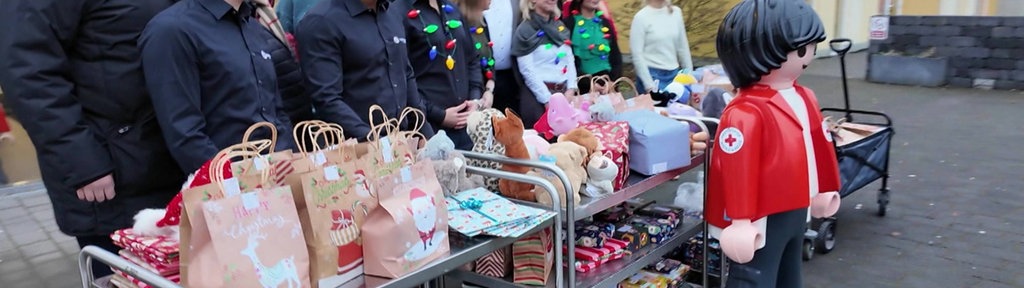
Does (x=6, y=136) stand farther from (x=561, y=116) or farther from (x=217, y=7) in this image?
(x=561, y=116)

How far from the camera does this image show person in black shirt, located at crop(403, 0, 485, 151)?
11.8 feet

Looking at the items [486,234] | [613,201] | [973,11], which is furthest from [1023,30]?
[973,11]

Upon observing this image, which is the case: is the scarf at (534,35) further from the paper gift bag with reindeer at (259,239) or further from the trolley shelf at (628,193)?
the paper gift bag with reindeer at (259,239)

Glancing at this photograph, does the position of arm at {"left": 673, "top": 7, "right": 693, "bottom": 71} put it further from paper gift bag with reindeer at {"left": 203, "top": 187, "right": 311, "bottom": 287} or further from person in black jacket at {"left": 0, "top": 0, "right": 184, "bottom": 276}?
paper gift bag with reindeer at {"left": 203, "top": 187, "right": 311, "bottom": 287}

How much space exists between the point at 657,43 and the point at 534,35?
133cm

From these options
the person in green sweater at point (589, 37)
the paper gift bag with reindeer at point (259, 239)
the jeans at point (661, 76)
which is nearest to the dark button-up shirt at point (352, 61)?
the paper gift bag with reindeer at point (259, 239)

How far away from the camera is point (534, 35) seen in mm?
4402

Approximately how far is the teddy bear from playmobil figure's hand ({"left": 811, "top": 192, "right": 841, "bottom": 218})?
134 cm

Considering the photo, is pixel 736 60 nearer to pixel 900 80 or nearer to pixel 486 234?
pixel 486 234

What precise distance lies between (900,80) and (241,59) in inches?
440

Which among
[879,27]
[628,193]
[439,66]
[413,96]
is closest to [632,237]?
[628,193]

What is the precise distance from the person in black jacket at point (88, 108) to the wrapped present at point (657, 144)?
1.68 m

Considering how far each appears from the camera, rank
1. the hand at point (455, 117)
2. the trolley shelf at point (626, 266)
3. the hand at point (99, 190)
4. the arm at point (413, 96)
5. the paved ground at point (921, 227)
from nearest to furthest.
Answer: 1. the hand at point (99, 190)
2. the trolley shelf at point (626, 266)
3. the arm at point (413, 96)
4. the hand at point (455, 117)
5. the paved ground at point (921, 227)

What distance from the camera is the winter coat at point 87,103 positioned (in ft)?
7.37
